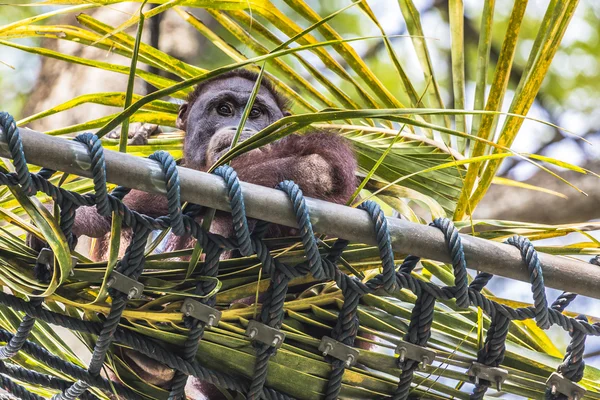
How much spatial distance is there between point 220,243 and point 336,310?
0.28m

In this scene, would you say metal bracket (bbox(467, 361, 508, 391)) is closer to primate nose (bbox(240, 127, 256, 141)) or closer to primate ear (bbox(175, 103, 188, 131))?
primate nose (bbox(240, 127, 256, 141))

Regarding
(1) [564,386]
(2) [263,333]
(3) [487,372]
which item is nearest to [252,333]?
(2) [263,333]

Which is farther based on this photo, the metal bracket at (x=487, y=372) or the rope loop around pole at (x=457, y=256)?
the metal bracket at (x=487, y=372)

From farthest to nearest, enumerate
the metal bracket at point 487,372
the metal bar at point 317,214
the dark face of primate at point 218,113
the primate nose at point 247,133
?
the dark face of primate at point 218,113
the primate nose at point 247,133
the metal bracket at point 487,372
the metal bar at point 317,214

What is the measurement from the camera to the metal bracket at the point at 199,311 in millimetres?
1077

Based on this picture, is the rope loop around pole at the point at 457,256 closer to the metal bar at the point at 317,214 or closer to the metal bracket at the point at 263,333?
the metal bar at the point at 317,214

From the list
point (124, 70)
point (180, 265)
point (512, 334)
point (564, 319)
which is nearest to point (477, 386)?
point (564, 319)

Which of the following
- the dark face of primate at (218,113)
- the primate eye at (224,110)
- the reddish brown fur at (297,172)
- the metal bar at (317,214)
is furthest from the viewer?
the primate eye at (224,110)

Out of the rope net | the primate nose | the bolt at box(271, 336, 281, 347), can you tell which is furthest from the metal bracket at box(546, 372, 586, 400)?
the primate nose

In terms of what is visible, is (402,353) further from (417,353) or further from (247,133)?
(247,133)

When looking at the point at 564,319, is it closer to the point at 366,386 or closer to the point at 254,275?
the point at 366,386

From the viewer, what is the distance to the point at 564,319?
117 centimetres

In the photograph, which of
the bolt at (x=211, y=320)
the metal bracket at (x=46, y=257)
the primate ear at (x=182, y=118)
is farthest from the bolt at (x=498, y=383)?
the primate ear at (x=182, y=118)

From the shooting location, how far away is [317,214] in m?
1.06
